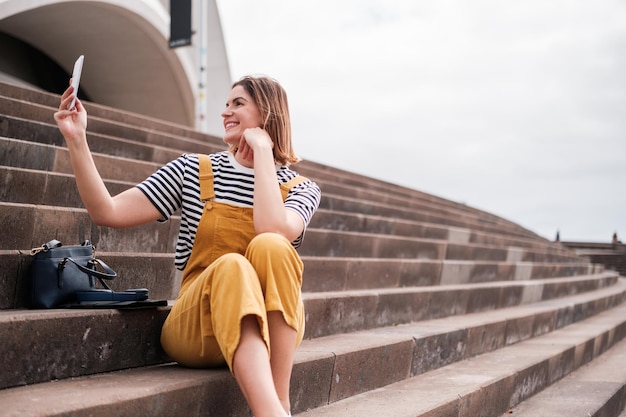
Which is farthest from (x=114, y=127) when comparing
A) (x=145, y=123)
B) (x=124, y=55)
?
(x=124, y=55)

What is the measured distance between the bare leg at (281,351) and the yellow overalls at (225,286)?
3cm

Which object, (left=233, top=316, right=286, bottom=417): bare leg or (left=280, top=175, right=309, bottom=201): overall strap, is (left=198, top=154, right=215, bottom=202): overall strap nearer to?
(left=280, top=175, right=309, bottom=201): overall strap

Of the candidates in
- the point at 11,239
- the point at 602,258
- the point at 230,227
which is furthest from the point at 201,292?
the point at 602,258

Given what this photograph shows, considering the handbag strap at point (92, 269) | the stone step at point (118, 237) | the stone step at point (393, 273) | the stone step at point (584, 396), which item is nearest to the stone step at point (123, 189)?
the stone step at point (118, 237)

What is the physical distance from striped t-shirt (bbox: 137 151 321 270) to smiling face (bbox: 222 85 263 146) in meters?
0.11

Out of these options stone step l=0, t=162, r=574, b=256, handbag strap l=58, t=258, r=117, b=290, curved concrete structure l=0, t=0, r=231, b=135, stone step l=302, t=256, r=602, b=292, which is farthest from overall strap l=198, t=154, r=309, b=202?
curved concrete structure l=0, t=0, r=231, b=135

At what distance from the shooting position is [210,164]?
2555 mm

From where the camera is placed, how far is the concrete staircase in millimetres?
2139

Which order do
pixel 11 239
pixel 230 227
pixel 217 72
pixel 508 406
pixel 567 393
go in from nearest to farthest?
1. pixel 230 227
2. pixel 11 239
3. pixel 508 406
4. pixel 567 393
5. pixel 217 72

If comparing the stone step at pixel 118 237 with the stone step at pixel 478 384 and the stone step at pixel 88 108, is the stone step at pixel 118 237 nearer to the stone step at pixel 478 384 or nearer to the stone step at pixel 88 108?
the stone step at pixel 478 384

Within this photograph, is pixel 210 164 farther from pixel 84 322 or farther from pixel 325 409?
pixel 325 409

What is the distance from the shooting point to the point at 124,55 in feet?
50.6

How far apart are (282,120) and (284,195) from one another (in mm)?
273

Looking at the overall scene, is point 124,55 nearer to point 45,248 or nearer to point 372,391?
point 372,391
